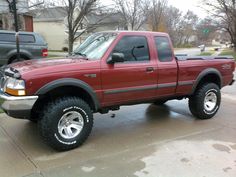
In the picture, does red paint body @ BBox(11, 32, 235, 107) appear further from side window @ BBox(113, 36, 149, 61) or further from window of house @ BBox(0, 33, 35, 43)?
window of house @ BBox(0, 33, 35, 43)

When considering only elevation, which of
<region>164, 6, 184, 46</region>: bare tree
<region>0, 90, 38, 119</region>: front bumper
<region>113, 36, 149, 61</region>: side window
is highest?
<region>164, 6, 184, 46</region>: bare tree

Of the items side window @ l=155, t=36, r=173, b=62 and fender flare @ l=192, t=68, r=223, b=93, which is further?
fender flare @ l=192, t=68, r=223, b=93

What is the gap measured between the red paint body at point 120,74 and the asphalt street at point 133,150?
2.18ft

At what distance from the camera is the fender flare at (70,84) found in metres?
4.16

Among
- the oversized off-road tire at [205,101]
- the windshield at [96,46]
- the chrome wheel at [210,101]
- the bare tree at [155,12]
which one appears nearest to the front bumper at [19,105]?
the windshield at [96,46]

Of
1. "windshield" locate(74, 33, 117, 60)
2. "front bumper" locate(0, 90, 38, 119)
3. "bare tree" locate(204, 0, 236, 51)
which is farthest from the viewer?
"bare tree" locate(204, 0, 236, 51)

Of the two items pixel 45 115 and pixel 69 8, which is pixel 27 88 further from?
pixel 69 8

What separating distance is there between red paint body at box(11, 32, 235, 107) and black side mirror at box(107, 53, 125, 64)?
74 mm

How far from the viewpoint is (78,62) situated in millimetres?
4602

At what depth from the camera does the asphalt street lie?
151 inches

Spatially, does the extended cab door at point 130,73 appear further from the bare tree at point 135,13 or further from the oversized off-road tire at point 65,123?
the bare tree at point 135,13

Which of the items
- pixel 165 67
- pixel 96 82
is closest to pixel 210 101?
pixel 165 67

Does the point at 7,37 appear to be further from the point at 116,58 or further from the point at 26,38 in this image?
the point at 116,58

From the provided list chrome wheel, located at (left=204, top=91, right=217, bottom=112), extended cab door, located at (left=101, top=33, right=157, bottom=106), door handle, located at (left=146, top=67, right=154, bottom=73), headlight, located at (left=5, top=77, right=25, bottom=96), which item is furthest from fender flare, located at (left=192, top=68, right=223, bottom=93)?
headlight, located at (left=5, top=77, right=25, bottom=96)
